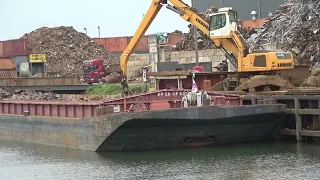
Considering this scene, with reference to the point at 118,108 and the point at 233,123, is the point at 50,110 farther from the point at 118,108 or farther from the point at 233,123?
the point at 233,123

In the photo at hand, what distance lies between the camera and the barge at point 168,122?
2578 centimetres

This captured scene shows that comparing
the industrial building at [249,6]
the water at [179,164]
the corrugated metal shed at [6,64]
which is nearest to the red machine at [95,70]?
the corrugated metal shed at [6,64]

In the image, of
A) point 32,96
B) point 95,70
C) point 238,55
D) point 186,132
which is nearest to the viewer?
point 186,132

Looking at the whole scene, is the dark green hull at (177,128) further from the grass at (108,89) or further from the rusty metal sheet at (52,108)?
the grass at (108,89)

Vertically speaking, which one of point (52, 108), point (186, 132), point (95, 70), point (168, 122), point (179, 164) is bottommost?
point (179, 164)

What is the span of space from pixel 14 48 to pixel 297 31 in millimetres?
31303

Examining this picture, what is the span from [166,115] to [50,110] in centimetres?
845

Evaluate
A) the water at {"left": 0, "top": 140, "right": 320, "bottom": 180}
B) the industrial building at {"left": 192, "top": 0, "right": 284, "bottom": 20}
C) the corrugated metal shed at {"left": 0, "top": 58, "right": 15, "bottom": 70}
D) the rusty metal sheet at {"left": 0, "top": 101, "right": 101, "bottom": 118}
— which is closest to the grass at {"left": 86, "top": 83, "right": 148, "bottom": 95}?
the rusty metal sheet at {"left": 0, "top": 101, "right": 101, "bottom": 118}

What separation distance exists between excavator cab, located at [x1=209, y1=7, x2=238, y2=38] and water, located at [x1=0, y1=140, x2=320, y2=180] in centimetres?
757

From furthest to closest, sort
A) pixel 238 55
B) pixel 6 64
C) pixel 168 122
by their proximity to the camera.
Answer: pixel 6 64
pixel 238 55
pixel 168 122

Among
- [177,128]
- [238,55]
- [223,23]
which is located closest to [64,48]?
[223,23]

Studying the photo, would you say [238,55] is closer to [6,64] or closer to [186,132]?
[186,132]

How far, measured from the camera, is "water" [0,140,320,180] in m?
22.0

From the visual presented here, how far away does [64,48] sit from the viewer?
6500cm
